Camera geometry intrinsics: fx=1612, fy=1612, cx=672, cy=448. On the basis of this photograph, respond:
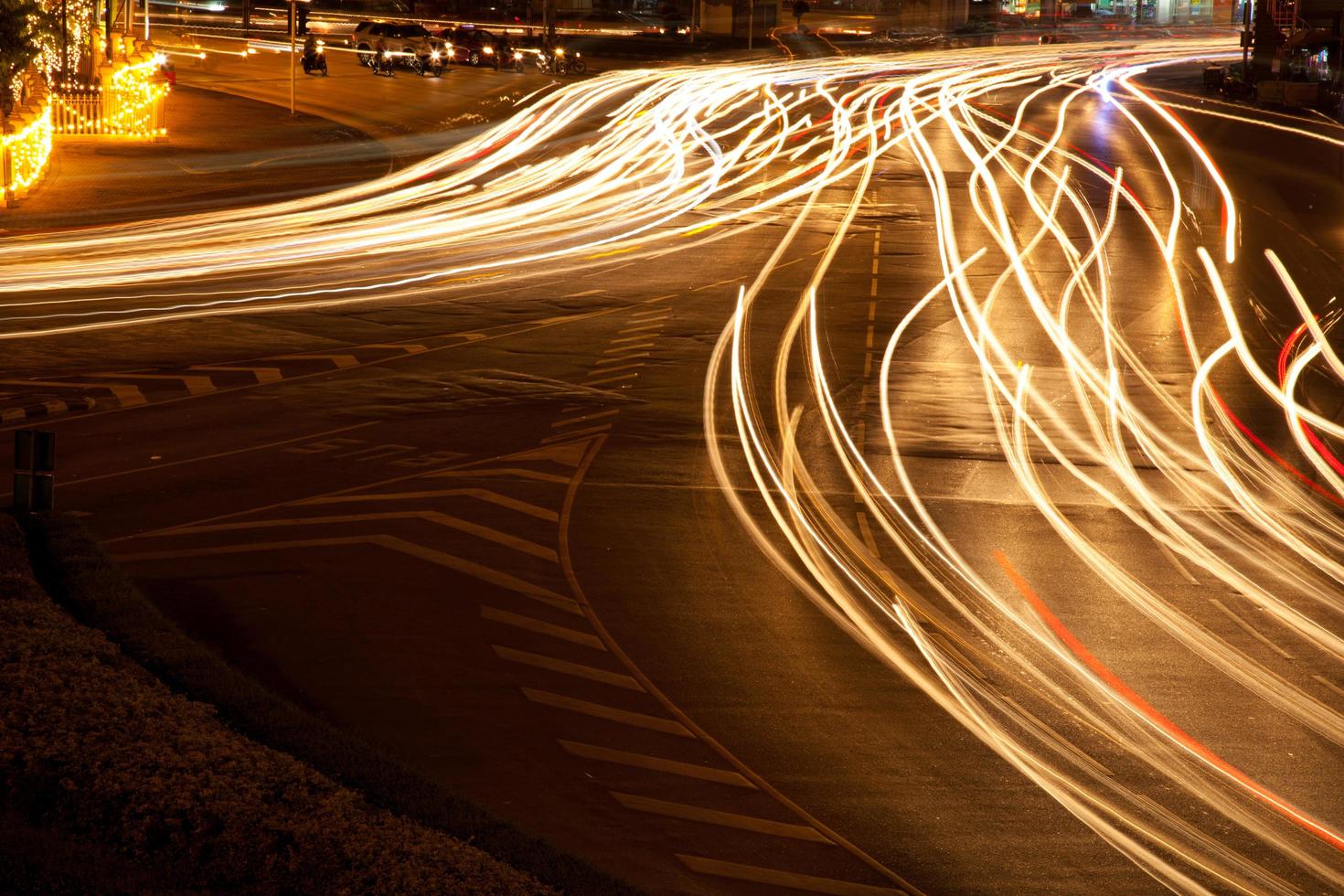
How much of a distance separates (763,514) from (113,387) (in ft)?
25.6

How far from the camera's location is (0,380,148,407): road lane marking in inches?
667

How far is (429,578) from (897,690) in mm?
3732

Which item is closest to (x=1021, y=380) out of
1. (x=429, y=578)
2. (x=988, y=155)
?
(x=429, y=578)

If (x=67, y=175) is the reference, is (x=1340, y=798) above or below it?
below

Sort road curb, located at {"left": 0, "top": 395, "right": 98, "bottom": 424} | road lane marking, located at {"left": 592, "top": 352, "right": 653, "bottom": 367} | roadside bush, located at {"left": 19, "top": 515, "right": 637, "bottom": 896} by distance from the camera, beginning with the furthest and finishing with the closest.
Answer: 1. road lane marking, located at {"left": 592, "top": 352, "right": 653, "bottom": 367}
2. road curb, located at {"left": 0, "top": 395, "right": 98, "bottom": 424}
3. roadside bush, located at {"left": 19, "top": 515, "right": 637, "bottom": 896}

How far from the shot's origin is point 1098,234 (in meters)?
31.8

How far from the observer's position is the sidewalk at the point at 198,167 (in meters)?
30.7

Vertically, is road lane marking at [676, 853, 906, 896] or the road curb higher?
the road curb

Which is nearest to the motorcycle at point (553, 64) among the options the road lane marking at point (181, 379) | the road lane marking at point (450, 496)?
the road lane marking at point (181, 379)

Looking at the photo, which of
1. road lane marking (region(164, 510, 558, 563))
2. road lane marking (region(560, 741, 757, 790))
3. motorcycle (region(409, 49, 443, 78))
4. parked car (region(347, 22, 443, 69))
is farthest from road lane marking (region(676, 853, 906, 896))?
parked car (region(347, 22, 443, 69))

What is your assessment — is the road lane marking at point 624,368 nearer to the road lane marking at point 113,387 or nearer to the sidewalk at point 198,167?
the road lane marking at point 113,387

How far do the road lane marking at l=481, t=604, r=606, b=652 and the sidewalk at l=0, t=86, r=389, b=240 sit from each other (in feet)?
64.9

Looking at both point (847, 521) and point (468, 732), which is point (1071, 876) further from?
point (847, 521)

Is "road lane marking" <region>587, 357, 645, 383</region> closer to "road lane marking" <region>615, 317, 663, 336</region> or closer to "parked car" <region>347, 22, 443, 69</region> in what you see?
"road lane marking" <region>615, 317, 663, 336</region>
